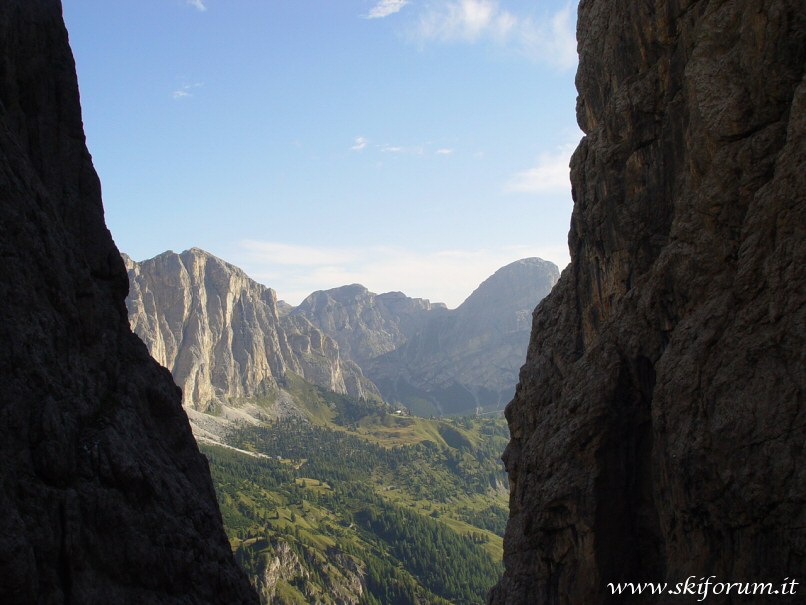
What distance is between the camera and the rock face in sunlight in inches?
980

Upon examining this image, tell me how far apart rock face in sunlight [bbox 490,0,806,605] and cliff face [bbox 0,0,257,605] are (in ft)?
62.4

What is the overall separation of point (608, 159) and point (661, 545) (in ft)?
72.0

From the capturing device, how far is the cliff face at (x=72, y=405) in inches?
952

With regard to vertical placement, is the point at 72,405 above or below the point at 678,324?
below

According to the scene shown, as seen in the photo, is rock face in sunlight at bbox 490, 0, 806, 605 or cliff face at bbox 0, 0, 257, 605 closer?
cliff face at bbox 0, 0, 257, 605

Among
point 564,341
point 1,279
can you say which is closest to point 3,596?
point 1,279

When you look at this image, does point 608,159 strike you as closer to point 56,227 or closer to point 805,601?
point 805,601

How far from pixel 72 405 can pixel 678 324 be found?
90.4ft

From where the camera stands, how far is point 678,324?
30.6 metres

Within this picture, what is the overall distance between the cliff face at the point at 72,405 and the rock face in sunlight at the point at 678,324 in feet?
62.4

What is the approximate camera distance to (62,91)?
117 feet

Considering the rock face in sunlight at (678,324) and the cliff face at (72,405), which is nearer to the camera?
the cliff face at (72,405)

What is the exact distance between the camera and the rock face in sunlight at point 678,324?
980 inches

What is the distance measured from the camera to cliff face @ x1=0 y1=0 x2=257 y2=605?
24188 mm
